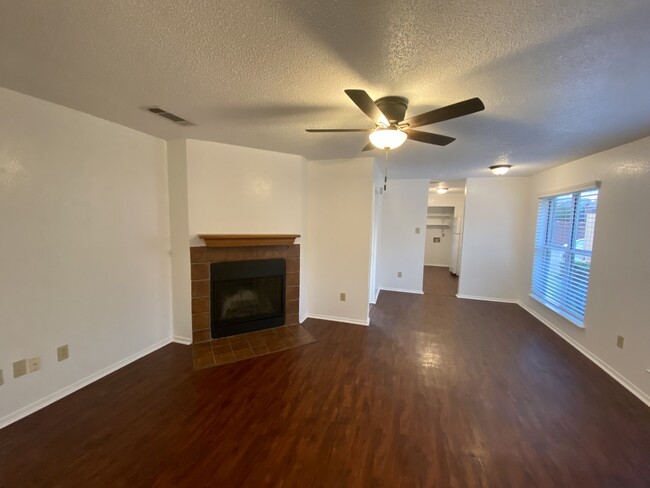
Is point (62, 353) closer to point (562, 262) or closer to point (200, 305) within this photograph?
point (200, 305)

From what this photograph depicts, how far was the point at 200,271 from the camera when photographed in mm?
3092

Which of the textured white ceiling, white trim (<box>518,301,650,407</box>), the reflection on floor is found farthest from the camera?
the reflection on floor

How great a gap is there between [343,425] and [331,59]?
2336mm

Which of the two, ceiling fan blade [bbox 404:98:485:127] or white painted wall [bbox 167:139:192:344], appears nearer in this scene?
ceiling fan blade [bbox 404:98:485:127]

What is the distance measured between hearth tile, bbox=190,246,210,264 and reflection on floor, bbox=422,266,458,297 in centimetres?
428

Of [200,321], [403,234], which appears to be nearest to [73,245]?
[200,321]

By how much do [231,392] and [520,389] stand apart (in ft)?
8.36

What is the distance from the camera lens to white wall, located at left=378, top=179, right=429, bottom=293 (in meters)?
5.41

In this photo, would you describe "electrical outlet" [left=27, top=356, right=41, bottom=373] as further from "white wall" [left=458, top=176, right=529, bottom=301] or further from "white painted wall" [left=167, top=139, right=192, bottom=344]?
"white wall" [left=458, top=176, right=529, bottom=301]

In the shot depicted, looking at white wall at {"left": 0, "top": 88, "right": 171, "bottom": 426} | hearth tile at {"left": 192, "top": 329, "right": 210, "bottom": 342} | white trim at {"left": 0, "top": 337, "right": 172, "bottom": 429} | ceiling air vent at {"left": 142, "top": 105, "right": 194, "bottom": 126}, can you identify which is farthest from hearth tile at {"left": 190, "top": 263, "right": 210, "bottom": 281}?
ceiling air vent at {"left": 142, "top": 105, "right": 194, "bottom": 126}

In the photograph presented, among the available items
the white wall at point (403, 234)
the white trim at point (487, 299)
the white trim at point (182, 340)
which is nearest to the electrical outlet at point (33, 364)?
the white trim at point (182, 340)

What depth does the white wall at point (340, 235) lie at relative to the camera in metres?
3.62

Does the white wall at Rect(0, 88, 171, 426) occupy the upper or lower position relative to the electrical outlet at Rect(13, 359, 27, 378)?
A: upper

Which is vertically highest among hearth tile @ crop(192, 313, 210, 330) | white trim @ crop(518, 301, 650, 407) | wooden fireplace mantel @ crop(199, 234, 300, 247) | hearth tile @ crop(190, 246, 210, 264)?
wooden fireplace mantel @ crop(199, 234, 300, 247)
